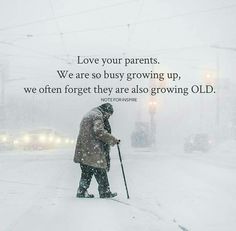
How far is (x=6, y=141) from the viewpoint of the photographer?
4228 centimetres

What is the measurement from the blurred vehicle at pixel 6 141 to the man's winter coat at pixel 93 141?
3230 cm

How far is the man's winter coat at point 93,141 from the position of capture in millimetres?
10055

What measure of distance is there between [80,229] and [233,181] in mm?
7925

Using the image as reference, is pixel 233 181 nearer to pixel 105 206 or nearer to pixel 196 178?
pixel 196 178

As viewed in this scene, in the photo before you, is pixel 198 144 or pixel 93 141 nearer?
pixel 93 141

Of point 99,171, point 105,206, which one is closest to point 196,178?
point 99,171

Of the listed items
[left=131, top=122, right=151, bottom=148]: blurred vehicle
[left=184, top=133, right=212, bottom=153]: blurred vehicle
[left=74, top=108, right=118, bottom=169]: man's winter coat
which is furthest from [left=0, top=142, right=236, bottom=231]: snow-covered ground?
[left=131, top=122, right=151, bottom=148]: blurred vehicle

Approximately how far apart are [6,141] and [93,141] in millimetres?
32871

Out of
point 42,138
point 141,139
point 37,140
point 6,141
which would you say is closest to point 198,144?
point 141,139

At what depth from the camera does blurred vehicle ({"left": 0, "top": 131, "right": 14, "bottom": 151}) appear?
41938 millimetres

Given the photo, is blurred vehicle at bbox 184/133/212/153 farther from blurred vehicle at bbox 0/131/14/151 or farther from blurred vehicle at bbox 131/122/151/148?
blurred vehicle at bbox 0/131/14/151

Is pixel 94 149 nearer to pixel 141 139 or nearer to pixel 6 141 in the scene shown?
pixel 6 141

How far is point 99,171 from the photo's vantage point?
10.3 metres

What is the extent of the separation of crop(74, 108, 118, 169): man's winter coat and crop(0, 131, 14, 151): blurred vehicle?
32302mm
